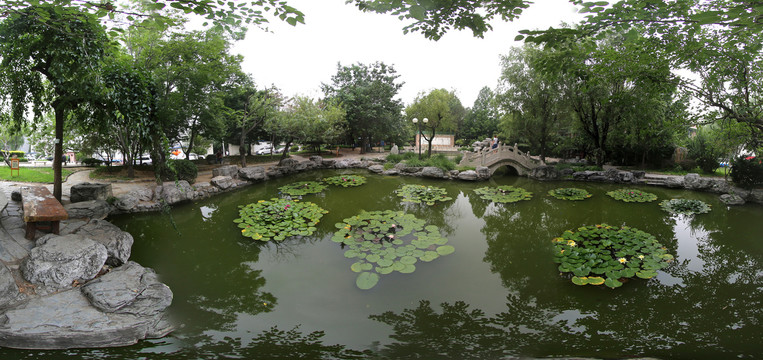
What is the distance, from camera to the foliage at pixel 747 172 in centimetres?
944

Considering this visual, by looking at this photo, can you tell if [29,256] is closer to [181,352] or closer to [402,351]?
[181,352]

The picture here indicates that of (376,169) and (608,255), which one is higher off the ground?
(376,169)

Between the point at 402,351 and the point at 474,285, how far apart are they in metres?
1.72

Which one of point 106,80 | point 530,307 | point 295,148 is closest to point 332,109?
point 295,148

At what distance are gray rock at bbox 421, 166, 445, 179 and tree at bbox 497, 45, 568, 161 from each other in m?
5.07

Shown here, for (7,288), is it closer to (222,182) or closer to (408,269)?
(408,269)

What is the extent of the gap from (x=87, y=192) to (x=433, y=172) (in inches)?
432

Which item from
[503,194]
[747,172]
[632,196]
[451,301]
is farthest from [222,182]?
[747,172]

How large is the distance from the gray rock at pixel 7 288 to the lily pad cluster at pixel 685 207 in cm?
1232

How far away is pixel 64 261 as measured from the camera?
372 cm

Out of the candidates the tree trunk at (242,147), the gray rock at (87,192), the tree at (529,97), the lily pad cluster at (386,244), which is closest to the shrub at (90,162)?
the tree trunk at (242,147)

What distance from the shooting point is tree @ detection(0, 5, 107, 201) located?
14.8ft

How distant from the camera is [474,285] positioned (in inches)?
164

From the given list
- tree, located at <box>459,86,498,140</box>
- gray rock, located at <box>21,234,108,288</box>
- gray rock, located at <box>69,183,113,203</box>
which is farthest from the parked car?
gray rock, located at <box>21,234,108,288</box>
